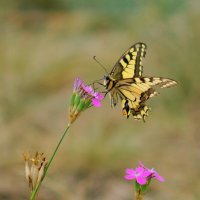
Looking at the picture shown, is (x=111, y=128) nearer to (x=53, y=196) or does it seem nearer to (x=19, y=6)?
(x=53, y=196)

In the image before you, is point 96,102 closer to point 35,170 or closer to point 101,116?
point 35,170

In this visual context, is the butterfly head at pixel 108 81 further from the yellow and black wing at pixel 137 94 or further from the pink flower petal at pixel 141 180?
the pink flower petal at pixel 141 180

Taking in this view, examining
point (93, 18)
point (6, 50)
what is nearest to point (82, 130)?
point (6, 50)

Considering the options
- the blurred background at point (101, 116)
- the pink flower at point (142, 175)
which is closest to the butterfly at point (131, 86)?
the pink flower at point (142, 175)

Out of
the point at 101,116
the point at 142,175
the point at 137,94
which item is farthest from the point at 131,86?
the point at 101,116

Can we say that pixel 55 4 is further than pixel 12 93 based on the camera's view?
Yes
